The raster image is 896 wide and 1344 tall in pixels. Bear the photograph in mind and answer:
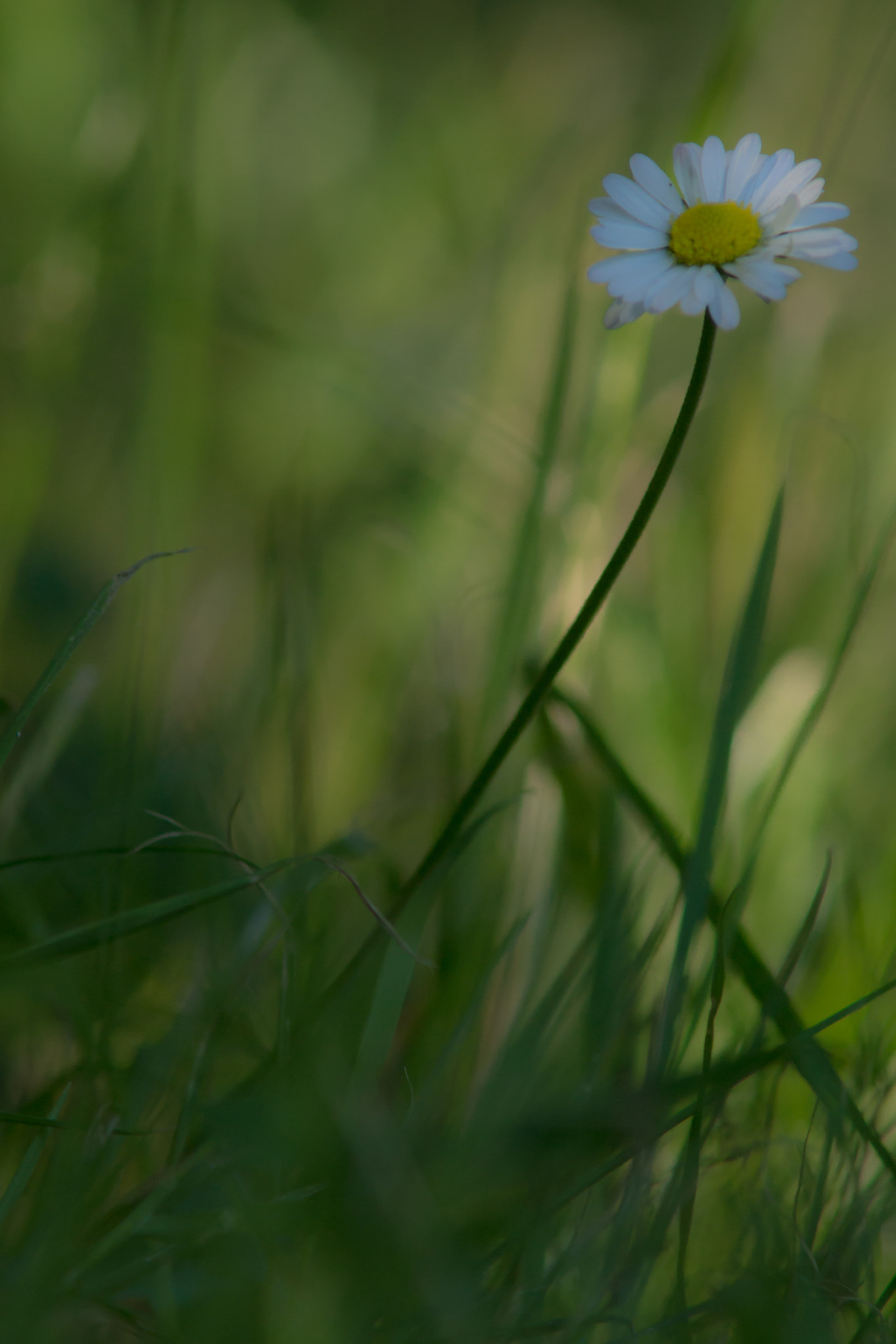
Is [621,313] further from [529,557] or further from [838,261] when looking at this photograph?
[529,557]

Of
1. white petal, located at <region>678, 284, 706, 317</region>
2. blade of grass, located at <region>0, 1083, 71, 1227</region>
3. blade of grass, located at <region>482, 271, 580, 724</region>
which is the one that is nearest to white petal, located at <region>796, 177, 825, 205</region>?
white petal, located at <region>678, 284, 706, 317</region>

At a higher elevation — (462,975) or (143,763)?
(143,763)

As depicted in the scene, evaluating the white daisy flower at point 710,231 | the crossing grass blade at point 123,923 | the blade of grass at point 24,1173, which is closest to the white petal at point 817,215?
the white daisy flower at point 710,231

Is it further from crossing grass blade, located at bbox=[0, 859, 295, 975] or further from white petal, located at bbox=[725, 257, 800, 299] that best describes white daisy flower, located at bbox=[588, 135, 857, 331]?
crossing grass blade, located at bbox=[0, 859, 295, 975]

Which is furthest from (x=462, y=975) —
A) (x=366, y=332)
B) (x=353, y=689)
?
(x=366, y=332)

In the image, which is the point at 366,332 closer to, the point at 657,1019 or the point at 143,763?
the point at 143,763

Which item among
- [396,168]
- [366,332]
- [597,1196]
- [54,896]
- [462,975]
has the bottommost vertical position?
[597,1196]
